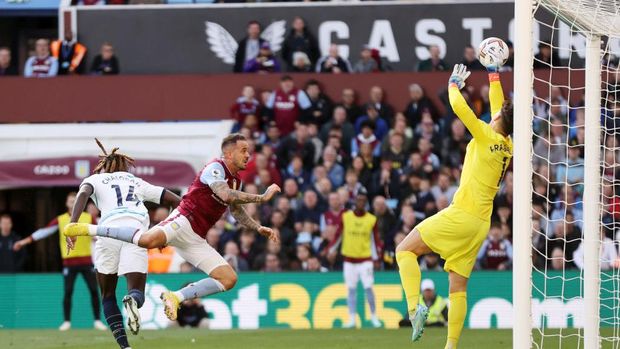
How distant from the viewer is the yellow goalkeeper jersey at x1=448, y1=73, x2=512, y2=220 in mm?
12445

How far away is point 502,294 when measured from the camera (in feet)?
67.6

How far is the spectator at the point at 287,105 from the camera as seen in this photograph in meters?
23.0

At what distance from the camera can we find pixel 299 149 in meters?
22.6

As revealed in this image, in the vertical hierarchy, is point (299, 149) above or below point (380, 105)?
below

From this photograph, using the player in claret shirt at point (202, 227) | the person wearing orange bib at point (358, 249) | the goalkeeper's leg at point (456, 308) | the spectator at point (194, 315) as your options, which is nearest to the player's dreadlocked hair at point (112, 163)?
the player in claret shirt at point (202, 227)

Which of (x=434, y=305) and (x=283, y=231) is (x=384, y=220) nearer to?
(x=283, y=231)

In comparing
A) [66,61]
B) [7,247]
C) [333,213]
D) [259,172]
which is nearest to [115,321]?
[333,213]

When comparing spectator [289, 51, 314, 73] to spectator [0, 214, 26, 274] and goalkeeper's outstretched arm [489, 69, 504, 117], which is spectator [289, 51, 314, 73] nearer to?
spectator [0, 214, 26, 274]

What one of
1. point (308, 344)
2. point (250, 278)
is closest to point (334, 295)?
point (250, 278)

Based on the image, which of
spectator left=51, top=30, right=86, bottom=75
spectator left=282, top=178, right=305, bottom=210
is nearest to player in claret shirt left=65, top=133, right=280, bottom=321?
spectator left=282, top=178, right=305, bottom=210

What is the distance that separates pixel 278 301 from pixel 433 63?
539 cm

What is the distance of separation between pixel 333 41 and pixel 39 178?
18.8 feet

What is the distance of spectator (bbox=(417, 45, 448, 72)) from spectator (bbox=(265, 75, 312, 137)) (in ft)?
7.19

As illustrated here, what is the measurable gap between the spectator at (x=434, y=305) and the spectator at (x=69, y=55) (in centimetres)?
788
